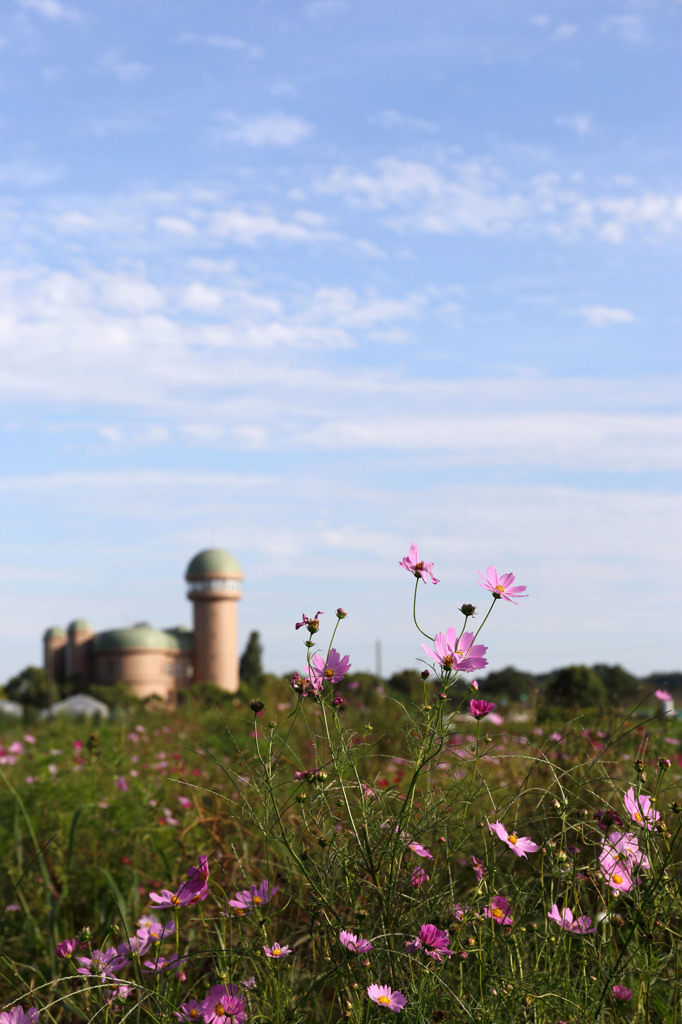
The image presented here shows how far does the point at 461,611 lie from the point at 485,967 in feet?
2.01

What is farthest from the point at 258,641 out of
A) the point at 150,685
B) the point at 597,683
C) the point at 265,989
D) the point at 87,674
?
the point at 265,989

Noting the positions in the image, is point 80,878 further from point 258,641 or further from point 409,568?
point 258,641

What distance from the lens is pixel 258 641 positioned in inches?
1585

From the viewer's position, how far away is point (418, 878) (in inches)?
65.2

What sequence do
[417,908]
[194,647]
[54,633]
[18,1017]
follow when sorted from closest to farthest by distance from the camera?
1. [18,1017]
2. [417,908]
3. [194,647]
4. [54,633]

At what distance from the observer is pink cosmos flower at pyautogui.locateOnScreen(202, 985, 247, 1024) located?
148 cm

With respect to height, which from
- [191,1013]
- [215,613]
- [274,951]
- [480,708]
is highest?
[480,708]

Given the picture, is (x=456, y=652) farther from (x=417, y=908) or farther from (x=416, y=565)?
(x=417, y=908)

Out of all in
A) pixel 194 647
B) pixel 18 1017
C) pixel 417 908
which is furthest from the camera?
pixel 194 647

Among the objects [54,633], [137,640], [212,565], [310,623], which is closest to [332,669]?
[310,623]

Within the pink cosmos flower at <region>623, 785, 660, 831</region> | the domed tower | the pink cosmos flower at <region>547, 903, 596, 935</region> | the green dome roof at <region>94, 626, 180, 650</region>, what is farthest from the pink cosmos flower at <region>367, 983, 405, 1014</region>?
the green dome roof at <region>94, 626, 180, 650</region>

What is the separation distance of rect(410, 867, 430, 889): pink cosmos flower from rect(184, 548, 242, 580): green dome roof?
37.6 meters

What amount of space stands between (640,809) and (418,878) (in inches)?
17.2

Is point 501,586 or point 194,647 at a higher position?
point 501,586
